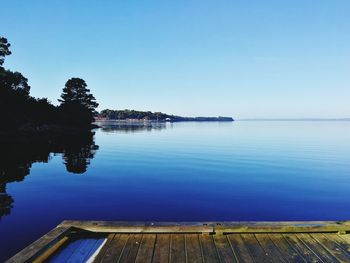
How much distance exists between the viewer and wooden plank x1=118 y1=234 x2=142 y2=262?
5.70 metres

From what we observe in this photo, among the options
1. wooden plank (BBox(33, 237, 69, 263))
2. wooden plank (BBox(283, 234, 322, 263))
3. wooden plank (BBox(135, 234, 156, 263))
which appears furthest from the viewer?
wooden plank (BBox(283, 234, 322, 263))

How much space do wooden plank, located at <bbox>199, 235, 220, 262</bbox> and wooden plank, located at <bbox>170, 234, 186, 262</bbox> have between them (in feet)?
1.42

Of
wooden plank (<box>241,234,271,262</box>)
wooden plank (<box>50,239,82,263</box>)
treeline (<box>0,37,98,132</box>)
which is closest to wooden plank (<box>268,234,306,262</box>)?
wooden plank (<box>241,234,271,262</box>)

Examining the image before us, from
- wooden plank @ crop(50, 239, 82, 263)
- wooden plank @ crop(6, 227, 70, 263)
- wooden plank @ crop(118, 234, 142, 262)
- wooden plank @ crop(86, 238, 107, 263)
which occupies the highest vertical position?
wooden plank @ crop(6, 227, 70, 263)

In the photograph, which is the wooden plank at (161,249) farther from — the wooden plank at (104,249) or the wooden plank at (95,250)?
the wooden plank at (95,250)

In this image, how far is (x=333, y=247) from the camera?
628 cm

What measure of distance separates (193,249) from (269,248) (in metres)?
1.67

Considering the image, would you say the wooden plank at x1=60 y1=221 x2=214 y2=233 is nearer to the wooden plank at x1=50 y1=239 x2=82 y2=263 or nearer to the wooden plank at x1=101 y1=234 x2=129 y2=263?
the wooden plank at x1=101 y1=234 x2=129 y2=263

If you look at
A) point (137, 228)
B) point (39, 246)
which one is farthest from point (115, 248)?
point (39, 246)

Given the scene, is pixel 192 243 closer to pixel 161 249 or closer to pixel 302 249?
pixel 161 249

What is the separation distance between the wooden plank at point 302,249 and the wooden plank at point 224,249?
1.45 metres

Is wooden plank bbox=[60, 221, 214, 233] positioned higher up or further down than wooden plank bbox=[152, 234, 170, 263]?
higher up

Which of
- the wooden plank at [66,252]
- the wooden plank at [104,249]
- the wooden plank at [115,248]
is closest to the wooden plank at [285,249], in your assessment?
the wooden plank at [115,248]

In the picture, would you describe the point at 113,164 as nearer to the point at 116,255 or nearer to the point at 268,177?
the point at 268,177
